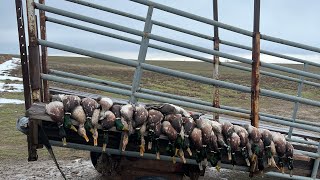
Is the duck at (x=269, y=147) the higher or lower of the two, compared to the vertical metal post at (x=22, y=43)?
lower

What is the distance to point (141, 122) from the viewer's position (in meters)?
3.78

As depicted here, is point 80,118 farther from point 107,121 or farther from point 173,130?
point 173,130

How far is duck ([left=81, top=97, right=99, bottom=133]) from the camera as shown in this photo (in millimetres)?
3654

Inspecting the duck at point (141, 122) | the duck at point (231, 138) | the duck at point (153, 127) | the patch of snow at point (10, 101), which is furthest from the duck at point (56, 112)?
the patch of snow at point (10, 101)

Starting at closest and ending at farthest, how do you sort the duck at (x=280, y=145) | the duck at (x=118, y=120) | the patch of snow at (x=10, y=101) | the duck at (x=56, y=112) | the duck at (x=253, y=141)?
the duck at (x=56, y=112), the duck at (x=118, y=120), the duck at (x=253, y=141), the duck at (x=280, y=145), the patch of snow at (x=10, y=101)

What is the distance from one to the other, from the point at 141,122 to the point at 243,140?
101 cm

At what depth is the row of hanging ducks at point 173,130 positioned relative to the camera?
366cm

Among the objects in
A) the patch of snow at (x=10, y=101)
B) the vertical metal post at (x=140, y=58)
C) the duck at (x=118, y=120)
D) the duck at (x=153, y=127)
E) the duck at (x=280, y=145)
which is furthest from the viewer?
the patch of snow at (x=10, y=101)

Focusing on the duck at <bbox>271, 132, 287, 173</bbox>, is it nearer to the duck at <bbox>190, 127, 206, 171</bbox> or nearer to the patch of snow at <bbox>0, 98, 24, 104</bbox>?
the duck at <bbox>190, 127, 206, 171</bbox>

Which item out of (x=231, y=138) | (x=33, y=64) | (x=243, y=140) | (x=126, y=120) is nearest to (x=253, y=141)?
(x=243, y=140)

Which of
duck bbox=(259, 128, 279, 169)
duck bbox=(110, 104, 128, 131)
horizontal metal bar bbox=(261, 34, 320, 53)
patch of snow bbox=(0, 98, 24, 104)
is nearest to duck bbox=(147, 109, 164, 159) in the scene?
duck bbox=(110, 104, 128, 131)

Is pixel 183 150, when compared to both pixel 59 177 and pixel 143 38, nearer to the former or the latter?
pixel 143 38

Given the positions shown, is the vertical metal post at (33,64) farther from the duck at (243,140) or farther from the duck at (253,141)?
the duck at (253,141)

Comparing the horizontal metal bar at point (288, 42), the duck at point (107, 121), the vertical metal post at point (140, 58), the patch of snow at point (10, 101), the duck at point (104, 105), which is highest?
the horizontal metal bar at point (288, 42)
